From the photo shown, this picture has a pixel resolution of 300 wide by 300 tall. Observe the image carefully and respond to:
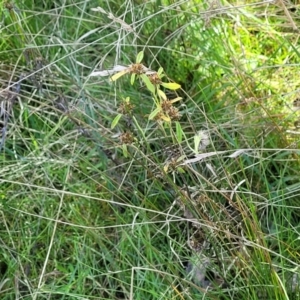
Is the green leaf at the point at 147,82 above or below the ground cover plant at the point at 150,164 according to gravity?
above

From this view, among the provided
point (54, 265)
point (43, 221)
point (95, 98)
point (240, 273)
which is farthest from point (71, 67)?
point (240, 273)

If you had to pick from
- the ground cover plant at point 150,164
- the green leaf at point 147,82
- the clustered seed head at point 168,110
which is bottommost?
the ground cover plant at point 150,164

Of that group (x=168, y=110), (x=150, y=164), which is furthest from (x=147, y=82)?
(x=150, y=164)

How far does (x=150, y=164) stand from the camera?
1244 millimetres

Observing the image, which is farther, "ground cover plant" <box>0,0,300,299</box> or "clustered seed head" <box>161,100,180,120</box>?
"ground cover plant" <box>0,0,300,299</box>

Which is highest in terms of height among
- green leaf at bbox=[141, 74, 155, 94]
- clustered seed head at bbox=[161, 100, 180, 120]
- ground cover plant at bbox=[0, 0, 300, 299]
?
green leaf at bbox=[141, 74, 155, 94]

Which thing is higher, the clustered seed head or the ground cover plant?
the clustered seed head

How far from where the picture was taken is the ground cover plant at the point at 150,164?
3.88 feet

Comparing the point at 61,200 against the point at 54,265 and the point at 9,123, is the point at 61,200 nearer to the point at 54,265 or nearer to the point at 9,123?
the point at 54,265

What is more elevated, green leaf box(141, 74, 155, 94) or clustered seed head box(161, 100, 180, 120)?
green leaf box(141, 74, 155, 94)

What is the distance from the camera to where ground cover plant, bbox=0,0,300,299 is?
118 cm

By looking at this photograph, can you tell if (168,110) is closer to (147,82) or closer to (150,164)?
(147,82)

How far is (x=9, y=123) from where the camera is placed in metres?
1.58

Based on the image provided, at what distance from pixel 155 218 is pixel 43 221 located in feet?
0.84
